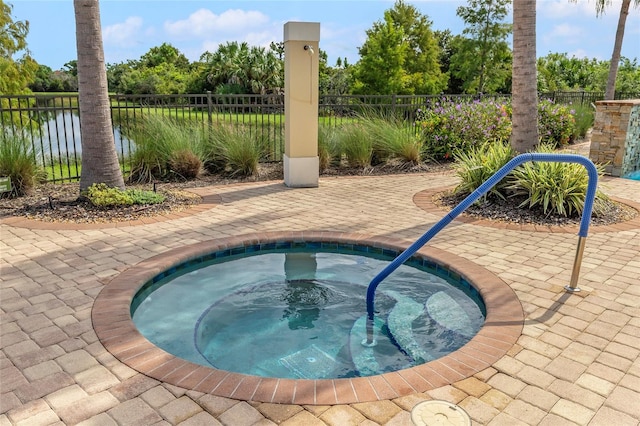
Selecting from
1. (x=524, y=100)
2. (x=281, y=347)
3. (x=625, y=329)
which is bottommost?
(x=281, y=347)

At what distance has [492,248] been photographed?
5383mm

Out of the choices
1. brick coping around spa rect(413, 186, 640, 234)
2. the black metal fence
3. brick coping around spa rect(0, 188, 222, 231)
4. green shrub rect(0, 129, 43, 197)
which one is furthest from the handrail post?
green shrub rect(0, 129, 43, 197)

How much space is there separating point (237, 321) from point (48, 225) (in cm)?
342

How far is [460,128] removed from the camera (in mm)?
10961

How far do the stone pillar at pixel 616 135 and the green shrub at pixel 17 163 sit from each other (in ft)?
34.4

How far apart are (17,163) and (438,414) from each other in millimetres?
7447

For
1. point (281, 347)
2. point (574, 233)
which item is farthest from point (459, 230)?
point (281, 347)

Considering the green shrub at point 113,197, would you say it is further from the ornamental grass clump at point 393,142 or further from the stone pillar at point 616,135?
the stone pillar at point 616,135

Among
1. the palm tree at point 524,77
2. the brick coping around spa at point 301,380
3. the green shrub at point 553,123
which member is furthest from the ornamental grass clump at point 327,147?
the green shrub at point 553,123

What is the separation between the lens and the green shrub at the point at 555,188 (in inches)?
257

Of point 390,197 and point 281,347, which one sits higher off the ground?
point 390,197

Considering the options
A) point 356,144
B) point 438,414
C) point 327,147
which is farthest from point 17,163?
point 438,414

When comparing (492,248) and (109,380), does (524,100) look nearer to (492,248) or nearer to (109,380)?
(492,248)

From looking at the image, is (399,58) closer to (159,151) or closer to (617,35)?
(617,35)
